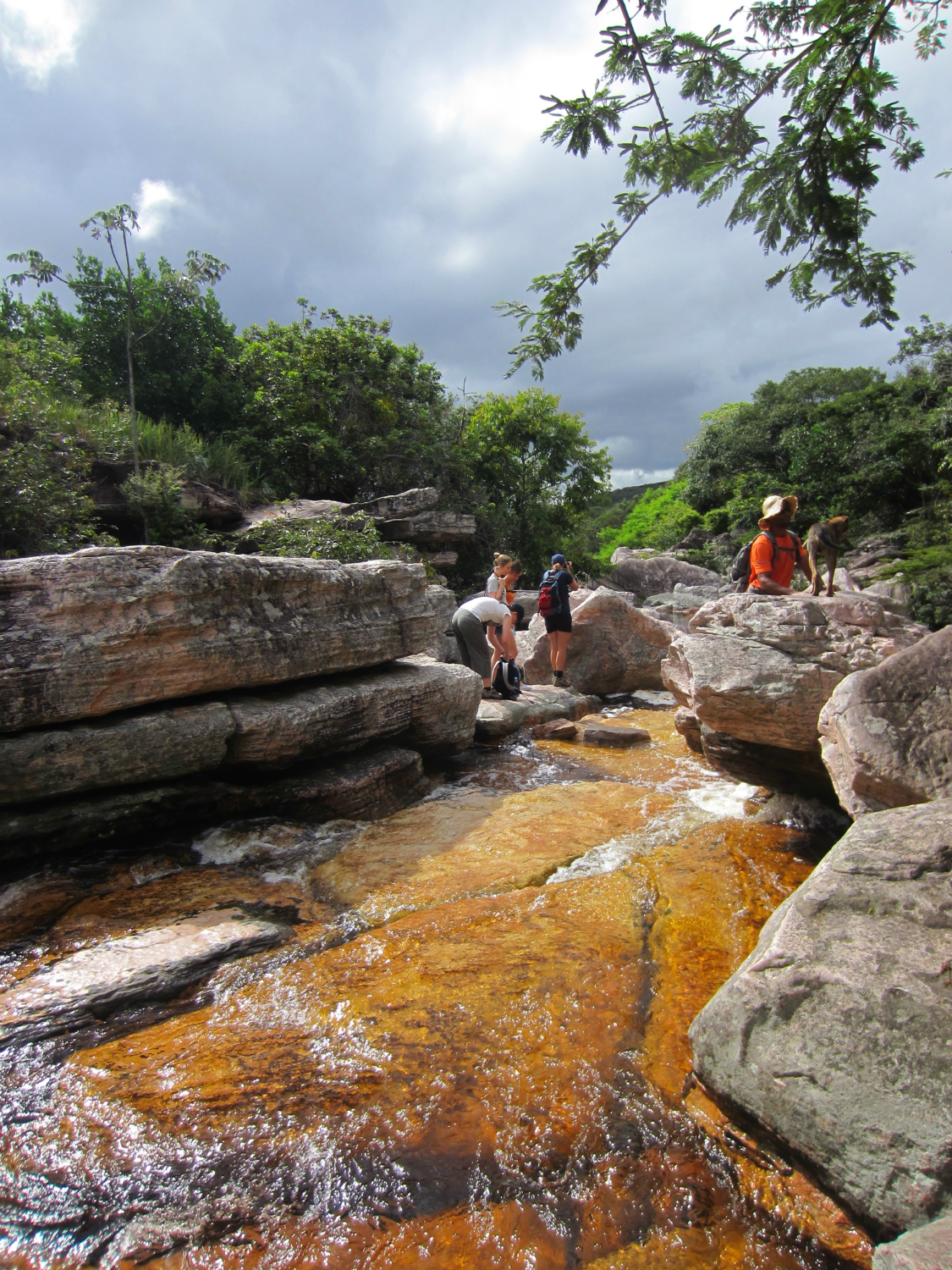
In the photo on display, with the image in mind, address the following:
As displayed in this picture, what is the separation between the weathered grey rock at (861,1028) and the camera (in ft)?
6.29

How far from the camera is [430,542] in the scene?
60.8 ft

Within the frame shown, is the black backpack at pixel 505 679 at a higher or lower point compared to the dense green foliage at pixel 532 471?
lower

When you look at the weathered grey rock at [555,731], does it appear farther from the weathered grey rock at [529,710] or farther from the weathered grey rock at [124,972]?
the weathered grey rock at [124,972]

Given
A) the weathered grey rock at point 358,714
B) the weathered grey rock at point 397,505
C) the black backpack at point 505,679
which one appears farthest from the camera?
the weathered grey rock at point 397,505

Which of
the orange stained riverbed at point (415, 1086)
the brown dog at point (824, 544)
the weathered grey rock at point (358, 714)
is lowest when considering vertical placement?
the orange stained riverbed at point (415, 1086)

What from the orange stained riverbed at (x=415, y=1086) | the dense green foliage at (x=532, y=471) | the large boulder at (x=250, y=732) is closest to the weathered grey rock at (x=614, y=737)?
the large boulder at (x=250, y=732)

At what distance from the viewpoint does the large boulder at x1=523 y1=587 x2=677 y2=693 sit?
11.2 meters

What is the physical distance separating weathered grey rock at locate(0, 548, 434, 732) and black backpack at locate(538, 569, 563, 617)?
4.26m

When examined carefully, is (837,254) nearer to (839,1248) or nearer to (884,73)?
(884,73)

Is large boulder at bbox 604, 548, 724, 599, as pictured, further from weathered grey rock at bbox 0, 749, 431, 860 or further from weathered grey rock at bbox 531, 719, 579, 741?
weathered grey rock at bbox 0, 749, 431, 860

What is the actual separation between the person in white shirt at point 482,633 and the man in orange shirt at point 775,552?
393 cm

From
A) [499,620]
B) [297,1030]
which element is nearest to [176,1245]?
[297,1030]

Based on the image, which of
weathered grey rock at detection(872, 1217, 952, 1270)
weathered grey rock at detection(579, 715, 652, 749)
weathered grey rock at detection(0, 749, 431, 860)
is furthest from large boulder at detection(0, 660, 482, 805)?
weathered grey rock at detection(872, 1217, 952, 1270)

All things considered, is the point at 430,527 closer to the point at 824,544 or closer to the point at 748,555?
the point at 748,555
